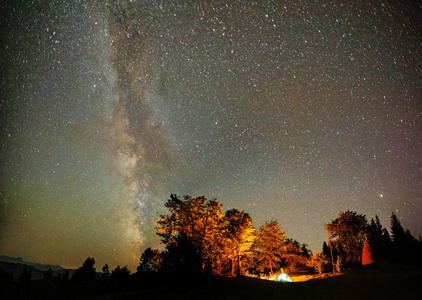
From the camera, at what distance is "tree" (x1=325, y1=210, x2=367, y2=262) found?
145 feet

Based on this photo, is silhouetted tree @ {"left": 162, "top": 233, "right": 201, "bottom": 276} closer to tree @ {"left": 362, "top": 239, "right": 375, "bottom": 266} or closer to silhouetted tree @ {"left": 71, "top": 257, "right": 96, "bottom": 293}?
tree @ {"left": 362, "top": 239, "right": 375, "bottom": 266}

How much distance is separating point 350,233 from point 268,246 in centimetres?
1769

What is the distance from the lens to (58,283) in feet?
180

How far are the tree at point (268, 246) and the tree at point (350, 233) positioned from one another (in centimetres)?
1241

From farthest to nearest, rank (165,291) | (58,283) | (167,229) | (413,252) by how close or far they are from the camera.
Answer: (58,283)
(413,252)
(167,229)
(165,291)

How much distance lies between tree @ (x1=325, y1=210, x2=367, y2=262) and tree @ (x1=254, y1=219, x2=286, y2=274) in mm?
12410

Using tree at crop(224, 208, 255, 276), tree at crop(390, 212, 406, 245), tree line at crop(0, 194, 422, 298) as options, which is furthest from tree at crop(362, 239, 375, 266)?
tree at crop(390, 212, 406, 245)

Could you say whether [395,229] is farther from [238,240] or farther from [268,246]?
[238,240]

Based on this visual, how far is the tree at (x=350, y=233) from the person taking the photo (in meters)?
44.2

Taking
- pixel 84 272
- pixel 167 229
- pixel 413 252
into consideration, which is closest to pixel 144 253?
pixel 84 272

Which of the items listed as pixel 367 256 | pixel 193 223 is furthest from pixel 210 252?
pixel 367 256

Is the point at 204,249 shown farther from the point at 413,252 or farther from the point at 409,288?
the point at 413,252

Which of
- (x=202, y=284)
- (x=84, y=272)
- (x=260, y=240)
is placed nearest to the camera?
(x=202, y=284)

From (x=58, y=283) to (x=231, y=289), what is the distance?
191 ft
